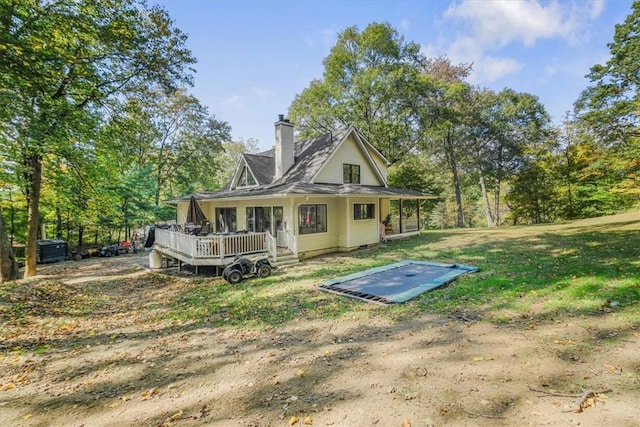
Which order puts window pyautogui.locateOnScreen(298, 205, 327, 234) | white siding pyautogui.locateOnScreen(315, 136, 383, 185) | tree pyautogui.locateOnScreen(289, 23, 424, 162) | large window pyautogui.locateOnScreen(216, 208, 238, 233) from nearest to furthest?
1. window pyautogui.locateOnScreen(298, 205, 327, 234)
2. white siding pyautogui.locateOnScreen(315, 136, 383, 185)
3. large window pyautogui.locateOnScreen(216, 208, 238, 233)
4. tree pyautogui.locateOnScreen(289, 23, 424, 162)

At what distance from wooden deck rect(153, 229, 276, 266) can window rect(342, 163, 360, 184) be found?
6.64m

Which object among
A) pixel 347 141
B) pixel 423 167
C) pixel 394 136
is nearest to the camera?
pixel 347 141

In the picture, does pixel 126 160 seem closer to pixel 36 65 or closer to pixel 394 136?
pixel 36 65

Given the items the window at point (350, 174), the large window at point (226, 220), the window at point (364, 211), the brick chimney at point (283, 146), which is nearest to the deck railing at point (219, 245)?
the large window at point (226, 220)

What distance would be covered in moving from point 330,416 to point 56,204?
2111 cm

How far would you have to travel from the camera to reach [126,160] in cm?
1313

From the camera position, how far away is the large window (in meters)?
16.7

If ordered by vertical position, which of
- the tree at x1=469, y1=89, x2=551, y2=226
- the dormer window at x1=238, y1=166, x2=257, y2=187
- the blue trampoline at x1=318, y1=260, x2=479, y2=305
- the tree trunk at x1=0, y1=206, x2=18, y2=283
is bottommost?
the blue trampoline at x1=318, y1=260, x2=479, y2=305

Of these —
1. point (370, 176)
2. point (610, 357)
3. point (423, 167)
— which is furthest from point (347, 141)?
point (423, 167)

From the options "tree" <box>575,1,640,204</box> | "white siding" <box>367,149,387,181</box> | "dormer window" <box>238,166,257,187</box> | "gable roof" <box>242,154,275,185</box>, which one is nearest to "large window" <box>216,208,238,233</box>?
"dormer window" <box>238,166,257,187</box>

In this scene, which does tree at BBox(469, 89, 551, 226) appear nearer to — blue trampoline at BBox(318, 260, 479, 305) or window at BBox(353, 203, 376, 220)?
window at BBox(353, 203, 376, 220)

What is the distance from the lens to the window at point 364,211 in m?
15.2

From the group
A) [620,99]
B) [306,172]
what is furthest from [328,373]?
[620,99]

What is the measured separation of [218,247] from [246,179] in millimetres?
7276
